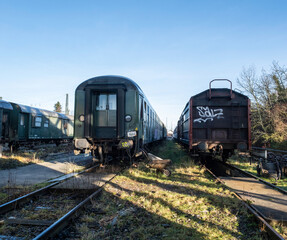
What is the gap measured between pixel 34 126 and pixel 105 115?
1040 centimetres

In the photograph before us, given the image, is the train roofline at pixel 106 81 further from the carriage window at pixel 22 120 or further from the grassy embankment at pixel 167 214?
the carriage window at pixel 22 120

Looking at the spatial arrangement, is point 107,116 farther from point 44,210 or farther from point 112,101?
point 44,210

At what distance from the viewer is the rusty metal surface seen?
415 centimetres

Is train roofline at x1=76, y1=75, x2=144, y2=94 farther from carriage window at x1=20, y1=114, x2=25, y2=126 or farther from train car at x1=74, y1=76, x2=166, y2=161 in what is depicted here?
carriage window at x1=20, y1=114, x2=25, y2=126

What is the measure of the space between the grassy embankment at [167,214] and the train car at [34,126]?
37.7ft

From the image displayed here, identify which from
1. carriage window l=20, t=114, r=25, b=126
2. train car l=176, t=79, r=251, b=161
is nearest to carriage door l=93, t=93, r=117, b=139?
train car l=176, t=79, r=251, b=161

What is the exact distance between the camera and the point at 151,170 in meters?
8.30

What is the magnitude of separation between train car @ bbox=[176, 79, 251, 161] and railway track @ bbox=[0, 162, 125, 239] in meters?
4.97

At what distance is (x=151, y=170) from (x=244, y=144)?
3706 mm

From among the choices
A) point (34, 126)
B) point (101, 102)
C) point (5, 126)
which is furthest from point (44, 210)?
point (34, 126)

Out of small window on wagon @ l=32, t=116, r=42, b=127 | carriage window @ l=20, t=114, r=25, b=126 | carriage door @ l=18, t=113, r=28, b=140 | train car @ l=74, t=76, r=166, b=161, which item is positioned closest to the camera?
train car @ l=74, t=76, r=166, b=161

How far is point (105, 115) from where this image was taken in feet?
28.9

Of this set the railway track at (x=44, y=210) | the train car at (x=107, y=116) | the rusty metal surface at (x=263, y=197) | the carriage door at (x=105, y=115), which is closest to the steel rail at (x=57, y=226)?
the railway track at (x=44, y=210)

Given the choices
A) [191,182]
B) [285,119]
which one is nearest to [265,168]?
[191,182]
